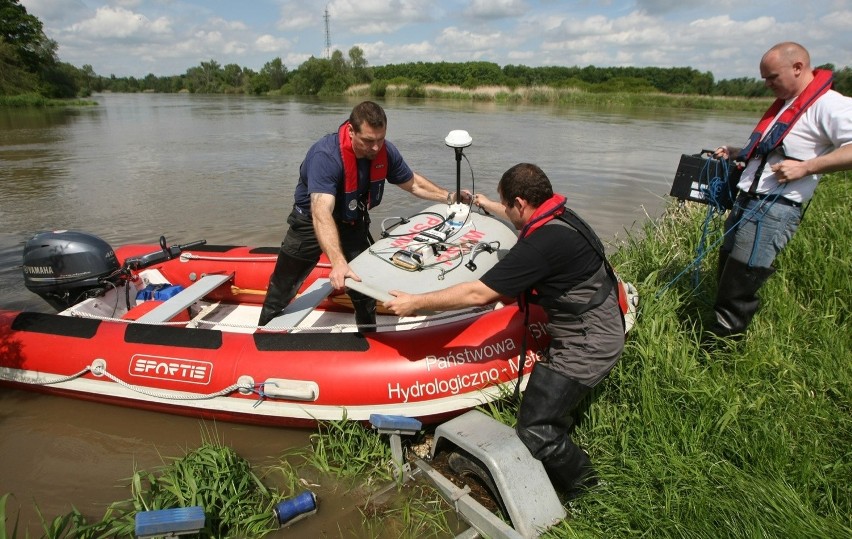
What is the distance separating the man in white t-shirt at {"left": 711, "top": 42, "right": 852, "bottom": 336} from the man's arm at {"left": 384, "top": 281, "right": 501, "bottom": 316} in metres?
1.53

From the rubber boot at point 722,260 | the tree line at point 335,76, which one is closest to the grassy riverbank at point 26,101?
the tree line at point 335,76

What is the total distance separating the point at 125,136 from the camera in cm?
1703

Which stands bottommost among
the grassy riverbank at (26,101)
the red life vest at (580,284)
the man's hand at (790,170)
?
the red life vest at (580,284)

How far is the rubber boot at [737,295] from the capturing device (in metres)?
2.79

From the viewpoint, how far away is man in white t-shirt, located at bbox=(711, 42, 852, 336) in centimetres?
246

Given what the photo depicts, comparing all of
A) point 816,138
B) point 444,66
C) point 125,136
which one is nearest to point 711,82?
point 444,66

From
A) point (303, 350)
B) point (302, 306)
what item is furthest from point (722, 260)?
point (302, 306)

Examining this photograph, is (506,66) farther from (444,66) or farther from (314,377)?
(314,377)

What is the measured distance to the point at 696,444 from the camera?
237cm

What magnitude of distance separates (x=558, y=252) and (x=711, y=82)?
51.7 metres

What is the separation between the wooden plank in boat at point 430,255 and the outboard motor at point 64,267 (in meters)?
2.24

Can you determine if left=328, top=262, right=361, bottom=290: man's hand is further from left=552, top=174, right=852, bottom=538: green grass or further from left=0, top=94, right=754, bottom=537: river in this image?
left=552, top=174, right=852, bottom=538: green grass

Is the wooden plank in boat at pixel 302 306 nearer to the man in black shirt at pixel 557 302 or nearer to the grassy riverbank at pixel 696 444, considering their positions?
the grassy riverbank at pixel 696 444

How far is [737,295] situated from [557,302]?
50.6 inches
